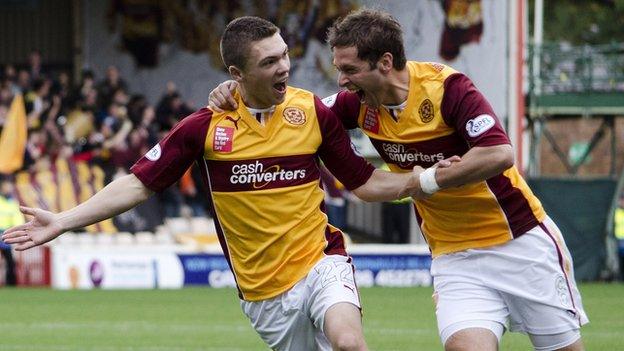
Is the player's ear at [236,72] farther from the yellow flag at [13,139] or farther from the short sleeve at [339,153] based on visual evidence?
the yellow flag at [13,139]

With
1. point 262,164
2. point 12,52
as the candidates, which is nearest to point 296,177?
point 262,164

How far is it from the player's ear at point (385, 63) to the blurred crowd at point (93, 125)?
14.2 m

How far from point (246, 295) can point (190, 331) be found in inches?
263

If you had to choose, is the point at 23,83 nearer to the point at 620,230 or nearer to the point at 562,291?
the point at 620,230

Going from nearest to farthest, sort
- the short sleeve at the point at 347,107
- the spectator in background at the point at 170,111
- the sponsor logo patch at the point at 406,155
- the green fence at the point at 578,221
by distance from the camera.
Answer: the sponsor logo patch at the point at 406,155, the short sleeve at the point at 347,107, the green fence at the point at 578,221, the spectator in background at the point at 170,111

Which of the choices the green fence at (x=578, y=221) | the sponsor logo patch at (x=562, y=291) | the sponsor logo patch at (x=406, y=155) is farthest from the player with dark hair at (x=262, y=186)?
the green fence at (x=578, y=221)

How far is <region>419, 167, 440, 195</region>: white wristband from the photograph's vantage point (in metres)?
7.01

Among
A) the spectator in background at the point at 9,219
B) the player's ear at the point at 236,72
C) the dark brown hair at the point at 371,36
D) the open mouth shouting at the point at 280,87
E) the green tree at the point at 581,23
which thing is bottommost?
the green tree at the point at 581,23

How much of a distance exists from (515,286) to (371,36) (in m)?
1.43

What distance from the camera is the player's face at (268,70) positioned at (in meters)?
7.12

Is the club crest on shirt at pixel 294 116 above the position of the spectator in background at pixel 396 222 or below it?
above

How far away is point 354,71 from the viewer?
23.3ft

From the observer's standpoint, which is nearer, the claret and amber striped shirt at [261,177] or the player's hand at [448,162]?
the player's hand at [448,162]

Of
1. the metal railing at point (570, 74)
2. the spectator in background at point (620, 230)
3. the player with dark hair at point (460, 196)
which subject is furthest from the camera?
the metal railing at point (570, 74)
